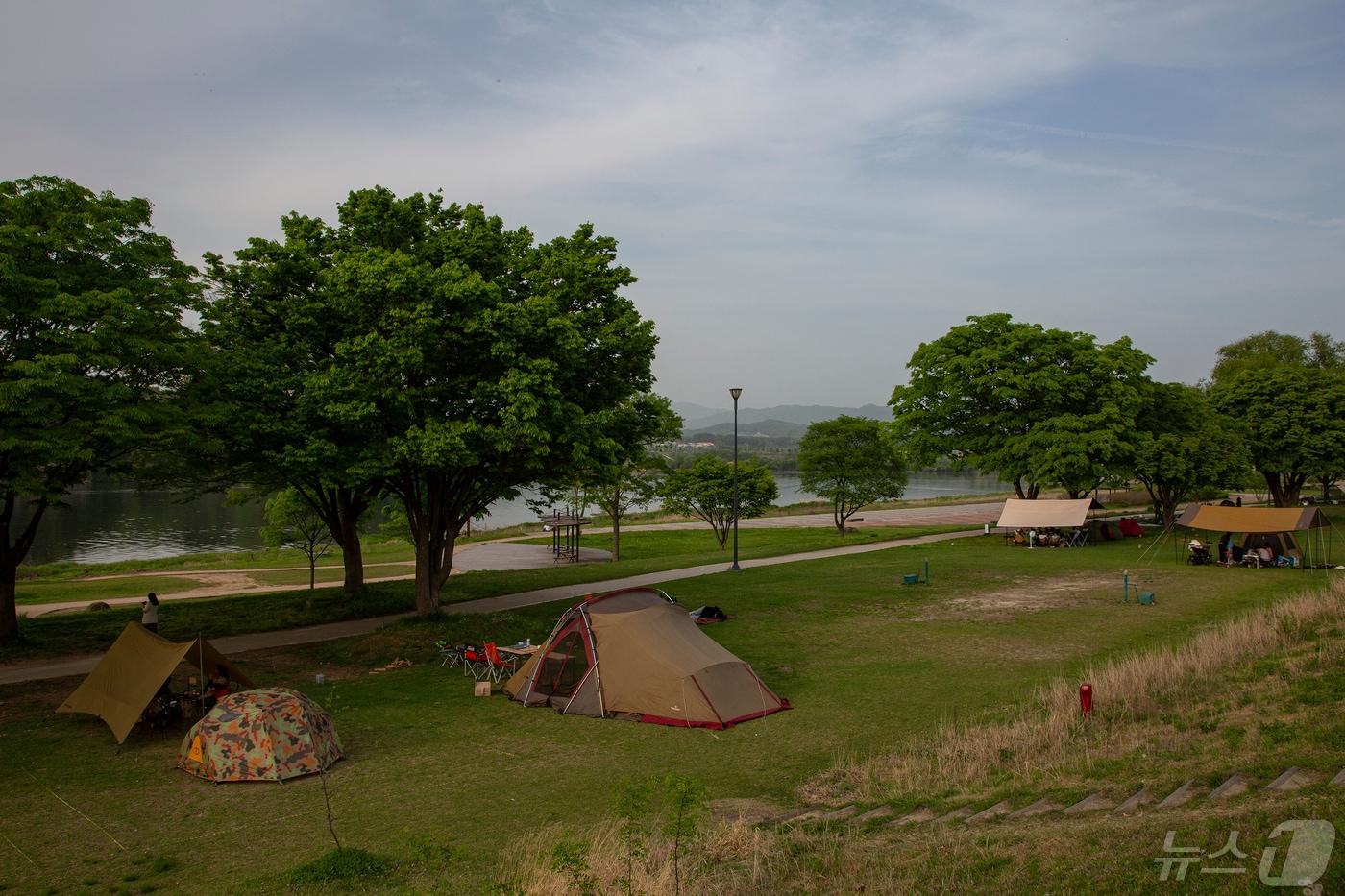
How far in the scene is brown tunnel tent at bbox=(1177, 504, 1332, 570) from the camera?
31328 millimetres

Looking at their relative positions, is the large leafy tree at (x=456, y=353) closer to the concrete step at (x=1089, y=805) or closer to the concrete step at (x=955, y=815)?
the concrete step at (x=955, y=815)

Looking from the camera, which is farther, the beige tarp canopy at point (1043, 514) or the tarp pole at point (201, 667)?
the beige tarp canopy at point (1043, 514)

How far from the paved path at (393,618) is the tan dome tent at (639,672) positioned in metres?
8.23

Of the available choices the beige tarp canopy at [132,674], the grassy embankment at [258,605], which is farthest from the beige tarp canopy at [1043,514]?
the beige tarp canopy at [132,674]

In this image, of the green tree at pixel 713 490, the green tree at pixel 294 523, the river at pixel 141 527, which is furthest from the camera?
the river at pixel 141 527

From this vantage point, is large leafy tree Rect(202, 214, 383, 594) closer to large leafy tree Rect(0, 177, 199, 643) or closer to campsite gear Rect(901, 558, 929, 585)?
large leafy tree Rect(0, 177, 199, 643)

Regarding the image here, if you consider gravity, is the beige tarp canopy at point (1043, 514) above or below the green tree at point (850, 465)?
below

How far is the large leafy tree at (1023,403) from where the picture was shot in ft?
129

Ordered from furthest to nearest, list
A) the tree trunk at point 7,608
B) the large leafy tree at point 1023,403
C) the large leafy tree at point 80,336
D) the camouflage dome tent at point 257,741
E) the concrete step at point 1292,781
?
the large leafy tree at point 1023,403 → the tree trunk at point 7,608 → the large leafy tree at point 80,336 → the camouflage dome tent at point 257,741 → the concrete step at point 1292,781

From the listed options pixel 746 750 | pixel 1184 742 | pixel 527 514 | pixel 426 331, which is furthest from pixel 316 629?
pixel 527 514

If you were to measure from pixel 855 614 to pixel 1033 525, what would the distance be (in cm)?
1930

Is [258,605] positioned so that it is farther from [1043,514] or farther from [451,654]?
[1043,514]

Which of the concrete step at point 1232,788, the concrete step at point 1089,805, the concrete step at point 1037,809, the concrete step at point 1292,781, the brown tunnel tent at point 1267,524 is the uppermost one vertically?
the brown tunnel tent at point 1267,524

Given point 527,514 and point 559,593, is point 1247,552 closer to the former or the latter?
point 559,593
